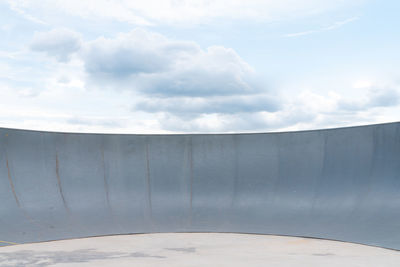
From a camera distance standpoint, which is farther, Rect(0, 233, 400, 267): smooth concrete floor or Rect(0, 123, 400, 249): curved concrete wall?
Rect(0, 123, 400, 249): curved concrete wall

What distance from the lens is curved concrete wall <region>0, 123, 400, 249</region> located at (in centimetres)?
649

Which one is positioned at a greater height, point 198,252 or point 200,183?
point 200,183

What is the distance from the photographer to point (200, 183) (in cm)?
779

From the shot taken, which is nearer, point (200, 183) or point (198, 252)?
point (198, 252)

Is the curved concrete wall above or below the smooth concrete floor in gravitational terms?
above

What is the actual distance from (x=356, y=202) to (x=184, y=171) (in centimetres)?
328

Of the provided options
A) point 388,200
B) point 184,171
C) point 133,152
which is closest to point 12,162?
point 133,152

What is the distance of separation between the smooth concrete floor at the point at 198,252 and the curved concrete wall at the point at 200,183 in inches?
15.4

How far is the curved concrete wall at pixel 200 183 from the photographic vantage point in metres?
6.49

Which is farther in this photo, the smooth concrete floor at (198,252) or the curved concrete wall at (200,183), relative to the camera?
the curved concrete wall at (200,183)

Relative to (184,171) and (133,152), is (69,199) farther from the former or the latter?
(184,171)

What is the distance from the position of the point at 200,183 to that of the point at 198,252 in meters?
2.66

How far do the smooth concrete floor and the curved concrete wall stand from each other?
392 mm

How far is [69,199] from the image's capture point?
281 inches
